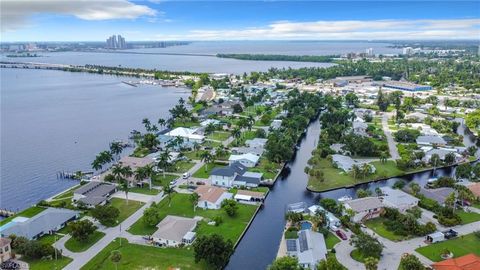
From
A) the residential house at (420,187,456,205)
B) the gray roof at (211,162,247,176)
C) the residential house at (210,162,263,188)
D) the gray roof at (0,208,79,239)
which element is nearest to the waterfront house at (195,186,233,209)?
the residential house at (210,162,263,188)

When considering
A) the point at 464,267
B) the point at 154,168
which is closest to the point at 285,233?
the point at 464,267

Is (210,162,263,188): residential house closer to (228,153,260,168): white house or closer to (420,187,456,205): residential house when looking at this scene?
(228,153,260,168): white house

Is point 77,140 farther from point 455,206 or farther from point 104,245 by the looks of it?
point 455,206

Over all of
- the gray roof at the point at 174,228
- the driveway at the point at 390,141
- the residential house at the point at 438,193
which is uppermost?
the driveway at the point at 390,141

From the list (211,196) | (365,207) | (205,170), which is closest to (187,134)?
(205,170)

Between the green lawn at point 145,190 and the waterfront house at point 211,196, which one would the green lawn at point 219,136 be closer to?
the green lawn at point 145,190

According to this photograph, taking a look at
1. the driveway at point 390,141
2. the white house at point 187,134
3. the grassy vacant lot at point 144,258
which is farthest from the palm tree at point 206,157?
the driveway at point 390,141

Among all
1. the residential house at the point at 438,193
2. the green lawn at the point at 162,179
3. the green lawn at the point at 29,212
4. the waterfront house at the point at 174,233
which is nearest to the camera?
the waterfront house at the point at 174,233
